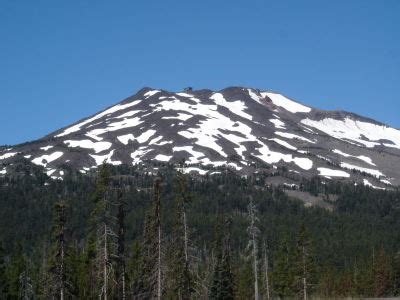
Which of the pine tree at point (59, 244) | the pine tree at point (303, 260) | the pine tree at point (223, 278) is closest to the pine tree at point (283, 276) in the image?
the pine tree at point (303, 260)

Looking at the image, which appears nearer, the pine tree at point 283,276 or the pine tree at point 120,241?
the pine tree at point 120,241

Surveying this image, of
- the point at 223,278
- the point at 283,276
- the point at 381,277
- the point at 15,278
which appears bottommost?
the point at 223,278

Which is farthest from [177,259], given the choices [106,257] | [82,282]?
[82,282]

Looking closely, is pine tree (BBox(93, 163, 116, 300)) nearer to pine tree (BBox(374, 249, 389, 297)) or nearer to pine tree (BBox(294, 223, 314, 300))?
pine tree (BBox(294, 223, 314, 300))

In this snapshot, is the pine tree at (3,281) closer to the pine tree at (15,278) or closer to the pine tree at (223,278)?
the pine tree at (15,278)

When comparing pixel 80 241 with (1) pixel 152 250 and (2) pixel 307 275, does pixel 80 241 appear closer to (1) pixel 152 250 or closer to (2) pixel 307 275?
(2) pixel 307 275

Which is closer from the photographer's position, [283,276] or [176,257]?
[176,257]

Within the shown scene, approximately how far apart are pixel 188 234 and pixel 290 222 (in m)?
145

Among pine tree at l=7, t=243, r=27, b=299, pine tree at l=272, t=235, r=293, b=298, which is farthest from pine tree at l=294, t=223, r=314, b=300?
pine tree at l=7, t=243, r=27, b=299

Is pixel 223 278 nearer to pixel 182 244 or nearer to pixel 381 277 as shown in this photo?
pixel 182 244

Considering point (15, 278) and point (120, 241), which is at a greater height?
point (120, 241)

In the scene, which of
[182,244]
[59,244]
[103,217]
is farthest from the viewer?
[182,244]

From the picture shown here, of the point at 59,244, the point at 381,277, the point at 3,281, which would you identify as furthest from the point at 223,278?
the point at 381,277

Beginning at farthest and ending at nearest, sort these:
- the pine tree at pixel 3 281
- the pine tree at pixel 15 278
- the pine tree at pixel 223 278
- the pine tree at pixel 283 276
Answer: the pine tree at pixel 283 276 → the pine tree at pixel 15 278 → the pine tree at pixel 3 281 → the pine tree at pixel 223 278
